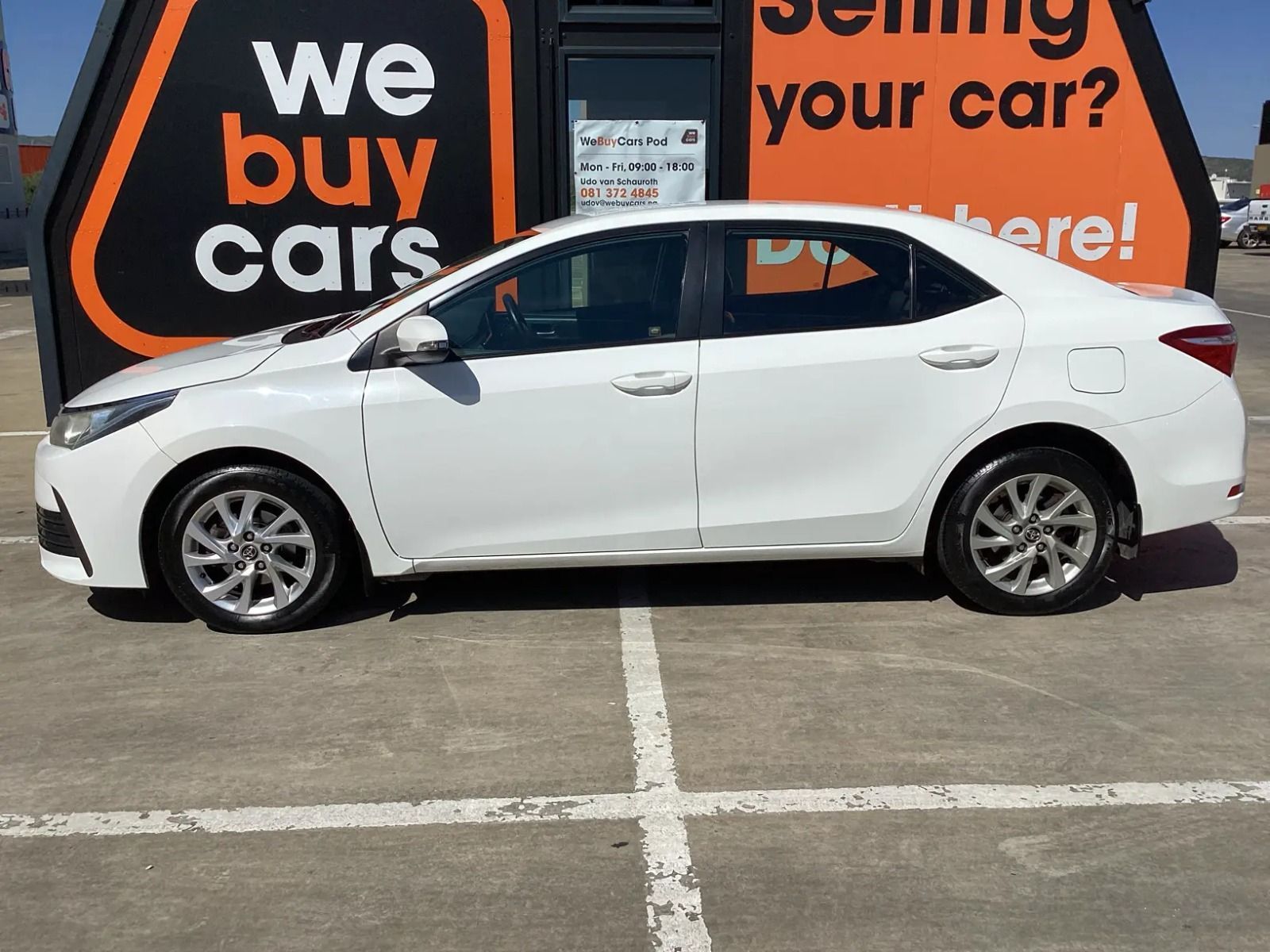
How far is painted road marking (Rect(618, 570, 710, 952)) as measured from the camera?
2.78 meters

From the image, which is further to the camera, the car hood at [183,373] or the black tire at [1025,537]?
the black tire at [1025,537]

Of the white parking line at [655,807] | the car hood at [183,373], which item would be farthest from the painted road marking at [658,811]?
the car hood at [183,373]

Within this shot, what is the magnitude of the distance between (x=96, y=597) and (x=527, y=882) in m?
3.10

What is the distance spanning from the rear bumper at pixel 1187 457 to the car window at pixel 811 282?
105cm

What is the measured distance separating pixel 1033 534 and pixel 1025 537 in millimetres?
37

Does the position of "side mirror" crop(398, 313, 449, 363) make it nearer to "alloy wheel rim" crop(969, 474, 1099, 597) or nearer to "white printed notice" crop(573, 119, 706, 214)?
"alloy wheel rim" crop(969, 474, 1099, 597)

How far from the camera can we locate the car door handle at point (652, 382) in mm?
4406

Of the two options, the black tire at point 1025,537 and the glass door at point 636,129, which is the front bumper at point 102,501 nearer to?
the black tire at point 1025,537

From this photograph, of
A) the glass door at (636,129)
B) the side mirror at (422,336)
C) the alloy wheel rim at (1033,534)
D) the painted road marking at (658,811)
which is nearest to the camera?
the painted road marking at (658,811)

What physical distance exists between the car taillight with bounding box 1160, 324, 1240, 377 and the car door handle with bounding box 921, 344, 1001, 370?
720 millimetres

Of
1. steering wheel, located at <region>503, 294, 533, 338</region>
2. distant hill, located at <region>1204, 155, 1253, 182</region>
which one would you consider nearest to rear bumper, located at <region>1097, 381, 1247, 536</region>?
steering wheel, located at <region>503, 294, 533, 338</region>

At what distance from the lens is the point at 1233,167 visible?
12662cm

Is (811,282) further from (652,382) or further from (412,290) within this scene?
(412,290)

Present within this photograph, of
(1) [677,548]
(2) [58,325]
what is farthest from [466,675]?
(2) [58,325]
